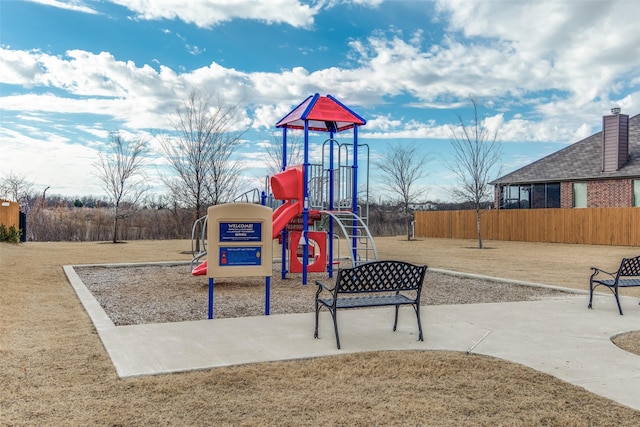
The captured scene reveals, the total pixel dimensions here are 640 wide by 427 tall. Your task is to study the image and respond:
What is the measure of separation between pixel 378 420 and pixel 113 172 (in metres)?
27.5

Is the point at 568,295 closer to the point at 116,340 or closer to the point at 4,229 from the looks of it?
the point at 116,340

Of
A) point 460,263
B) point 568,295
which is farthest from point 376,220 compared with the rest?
point 568,295

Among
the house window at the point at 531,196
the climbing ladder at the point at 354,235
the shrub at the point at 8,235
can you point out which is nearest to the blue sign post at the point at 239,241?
the climbing ladder at the point at 354,235

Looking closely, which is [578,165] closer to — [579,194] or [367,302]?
[579,194]

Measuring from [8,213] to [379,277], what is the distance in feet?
72.4

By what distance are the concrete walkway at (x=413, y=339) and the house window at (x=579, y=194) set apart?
981 inches

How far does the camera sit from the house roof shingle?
29.5m

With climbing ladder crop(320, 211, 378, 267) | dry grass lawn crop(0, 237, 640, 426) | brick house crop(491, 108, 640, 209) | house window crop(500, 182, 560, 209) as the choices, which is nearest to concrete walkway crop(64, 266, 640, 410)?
dry grass lawn crop(0, 237, 640, 426)

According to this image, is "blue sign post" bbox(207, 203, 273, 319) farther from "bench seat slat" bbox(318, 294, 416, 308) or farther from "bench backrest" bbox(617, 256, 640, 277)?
"bench backrest" bbox(617, 256, 640, 277)

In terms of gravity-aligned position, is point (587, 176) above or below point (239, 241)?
above

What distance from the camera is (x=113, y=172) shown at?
2858cm

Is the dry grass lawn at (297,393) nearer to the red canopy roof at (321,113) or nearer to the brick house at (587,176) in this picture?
the red canopy roof at (321,113)

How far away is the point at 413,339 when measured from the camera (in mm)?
6180

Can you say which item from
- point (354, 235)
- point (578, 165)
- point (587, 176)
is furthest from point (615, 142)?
point (354, 235)
